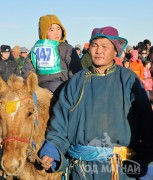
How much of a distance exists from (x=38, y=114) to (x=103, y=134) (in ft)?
3.49

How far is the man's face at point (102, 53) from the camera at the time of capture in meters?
4.24

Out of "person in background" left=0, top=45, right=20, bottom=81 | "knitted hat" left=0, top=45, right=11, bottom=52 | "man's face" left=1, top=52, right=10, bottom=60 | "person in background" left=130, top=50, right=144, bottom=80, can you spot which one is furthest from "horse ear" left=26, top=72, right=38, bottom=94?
"knitted hat" left=0, top=45, right=11, bottom=52

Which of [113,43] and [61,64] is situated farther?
[61,64]

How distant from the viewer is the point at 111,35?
4262mm

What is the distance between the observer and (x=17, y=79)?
4746 mm

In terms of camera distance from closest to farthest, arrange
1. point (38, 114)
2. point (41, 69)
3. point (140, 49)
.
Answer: point (38, 114), point (41, 69), point (140, 49)

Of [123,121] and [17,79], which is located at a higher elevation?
[17,79]

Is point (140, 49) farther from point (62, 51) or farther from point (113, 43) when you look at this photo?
point (113, 43)

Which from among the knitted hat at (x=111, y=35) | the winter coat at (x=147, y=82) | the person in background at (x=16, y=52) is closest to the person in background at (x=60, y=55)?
the knitted hat at (x=111, y=35)

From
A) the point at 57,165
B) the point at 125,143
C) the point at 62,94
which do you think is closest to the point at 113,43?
the point at 62,94

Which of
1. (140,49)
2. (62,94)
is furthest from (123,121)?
(140,49)

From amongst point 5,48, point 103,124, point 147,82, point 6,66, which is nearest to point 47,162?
point 103,124

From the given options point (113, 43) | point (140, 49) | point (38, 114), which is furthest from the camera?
Result: point (140, 49)

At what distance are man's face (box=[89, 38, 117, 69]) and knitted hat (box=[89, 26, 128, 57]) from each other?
0.15ft
